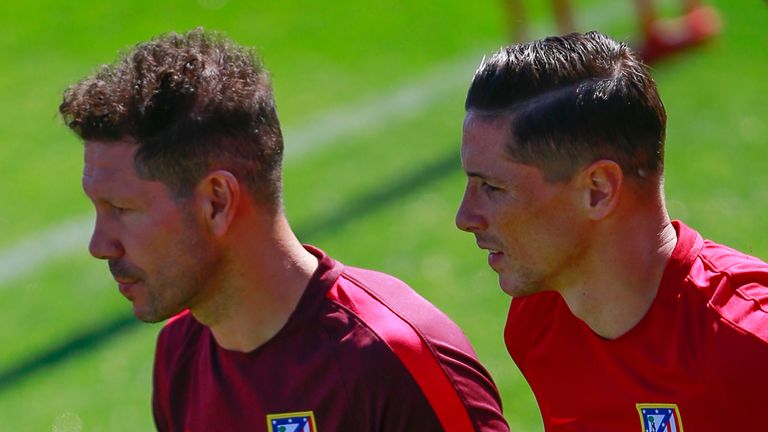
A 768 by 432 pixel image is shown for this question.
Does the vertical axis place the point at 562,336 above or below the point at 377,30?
below

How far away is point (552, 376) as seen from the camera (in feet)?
11.2

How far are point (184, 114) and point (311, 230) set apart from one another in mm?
5060

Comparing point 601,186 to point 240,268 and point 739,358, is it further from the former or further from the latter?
point 240,268

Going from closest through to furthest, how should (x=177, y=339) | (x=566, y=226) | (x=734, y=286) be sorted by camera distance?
(x=734, y=286) < (x=566, y=226) < (x=177, y=339)

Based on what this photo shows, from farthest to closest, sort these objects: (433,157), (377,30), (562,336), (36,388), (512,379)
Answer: (377,30) < (433,157) < (36,388) < (512,379) < (562,336)

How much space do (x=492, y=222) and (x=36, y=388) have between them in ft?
15.5

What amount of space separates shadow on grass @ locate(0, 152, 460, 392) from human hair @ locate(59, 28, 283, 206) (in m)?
4.19

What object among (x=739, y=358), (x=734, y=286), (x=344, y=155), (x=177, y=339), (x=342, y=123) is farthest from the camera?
(x=342, y=123)

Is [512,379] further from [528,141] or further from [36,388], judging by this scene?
[528,141]

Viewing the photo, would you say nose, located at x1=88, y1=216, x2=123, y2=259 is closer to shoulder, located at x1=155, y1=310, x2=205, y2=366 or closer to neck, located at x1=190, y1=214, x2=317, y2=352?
neck, located at x1=190, y1=214, x2=317, y2=352

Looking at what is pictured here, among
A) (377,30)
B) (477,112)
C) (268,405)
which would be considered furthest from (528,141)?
(377,30)

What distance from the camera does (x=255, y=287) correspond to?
3.53 meters

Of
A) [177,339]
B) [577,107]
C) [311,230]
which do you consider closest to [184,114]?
[177,339]

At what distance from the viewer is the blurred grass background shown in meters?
7.44
